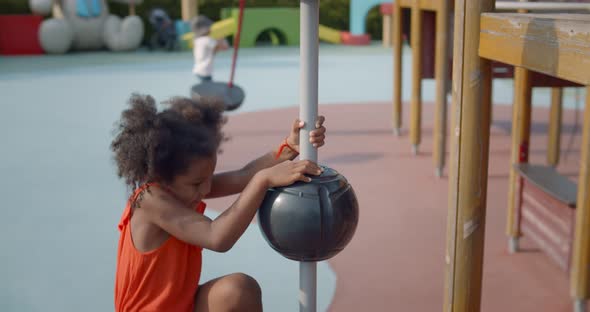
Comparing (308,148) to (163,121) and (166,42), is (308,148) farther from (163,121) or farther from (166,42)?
(166,42)

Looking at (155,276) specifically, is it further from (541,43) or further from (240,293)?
(541,43)

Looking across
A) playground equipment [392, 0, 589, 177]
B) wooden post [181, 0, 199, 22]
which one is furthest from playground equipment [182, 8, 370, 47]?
playground equipment [392, 0, 589, 177]

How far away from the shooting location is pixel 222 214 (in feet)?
5.08

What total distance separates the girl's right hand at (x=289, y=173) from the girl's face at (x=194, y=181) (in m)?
0.21

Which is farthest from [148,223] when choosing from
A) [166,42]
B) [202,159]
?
[166,42]

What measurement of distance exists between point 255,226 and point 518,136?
131cm

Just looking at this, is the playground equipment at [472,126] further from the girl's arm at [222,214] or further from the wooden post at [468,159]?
the girl's arm at [222,214]

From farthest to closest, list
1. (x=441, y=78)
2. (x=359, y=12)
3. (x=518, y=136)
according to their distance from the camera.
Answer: (x=359, y=12) < (x=441, y=78) < (x=518, y=136)

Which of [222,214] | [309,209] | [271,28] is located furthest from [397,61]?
[271,28]

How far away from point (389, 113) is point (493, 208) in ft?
9.62

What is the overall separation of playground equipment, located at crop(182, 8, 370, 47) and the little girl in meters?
11.3

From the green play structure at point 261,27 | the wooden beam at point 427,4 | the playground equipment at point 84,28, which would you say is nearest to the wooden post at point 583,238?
the wooden beam at point 427,4

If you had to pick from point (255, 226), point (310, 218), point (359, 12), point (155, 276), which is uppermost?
point (359, 12)

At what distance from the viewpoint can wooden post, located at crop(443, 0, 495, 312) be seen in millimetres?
1767
